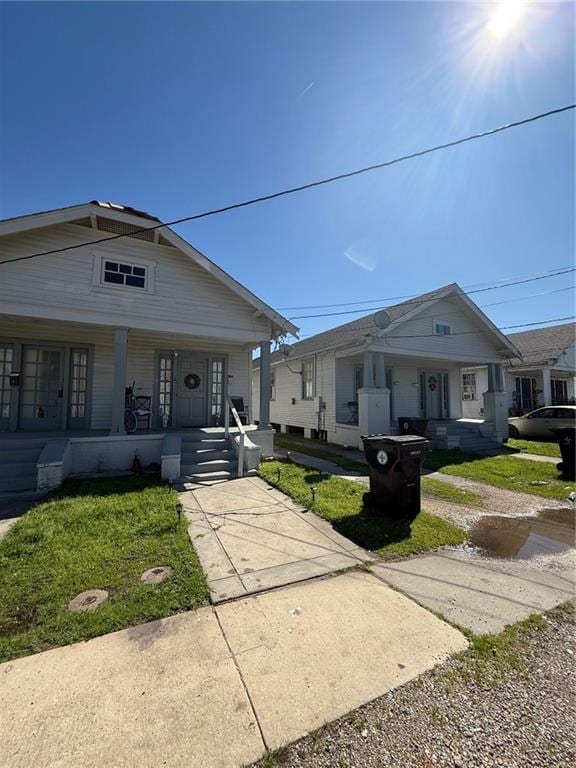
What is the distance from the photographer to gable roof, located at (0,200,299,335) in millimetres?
6843

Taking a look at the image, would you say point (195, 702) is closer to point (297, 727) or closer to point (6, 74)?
point (297, 727)

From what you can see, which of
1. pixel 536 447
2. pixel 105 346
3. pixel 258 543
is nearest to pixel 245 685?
pixel 258 543

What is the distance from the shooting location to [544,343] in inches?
758

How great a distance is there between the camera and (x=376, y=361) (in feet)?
38.5

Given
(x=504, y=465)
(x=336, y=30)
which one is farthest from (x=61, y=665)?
(x=504, y=465)

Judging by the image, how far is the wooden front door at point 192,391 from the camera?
10.1 metres

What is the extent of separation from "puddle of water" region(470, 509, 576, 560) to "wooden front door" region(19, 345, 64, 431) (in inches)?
387

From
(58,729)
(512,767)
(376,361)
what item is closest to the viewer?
(512,767)

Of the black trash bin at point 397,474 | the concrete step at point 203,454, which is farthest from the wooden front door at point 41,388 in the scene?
the black trash bin at point 397,474

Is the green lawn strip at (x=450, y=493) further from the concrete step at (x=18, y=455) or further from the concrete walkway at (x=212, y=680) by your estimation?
the concrete step at (x=18, y=455)

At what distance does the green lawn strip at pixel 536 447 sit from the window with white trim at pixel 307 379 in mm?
8091

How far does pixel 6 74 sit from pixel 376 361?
36.5ft

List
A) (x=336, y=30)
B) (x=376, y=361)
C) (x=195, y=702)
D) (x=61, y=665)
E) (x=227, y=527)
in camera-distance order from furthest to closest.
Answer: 1. (x=376, y=361)
2. (x=336, y=30)
3. (x=227, y=527)
4. (x=61, y=665)
5. (x=195, y=702)

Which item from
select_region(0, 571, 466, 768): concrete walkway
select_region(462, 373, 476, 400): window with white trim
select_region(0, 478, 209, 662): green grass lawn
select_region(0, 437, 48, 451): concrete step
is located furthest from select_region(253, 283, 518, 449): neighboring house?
select_region(0, 571, 466, 768): concrete walkway
